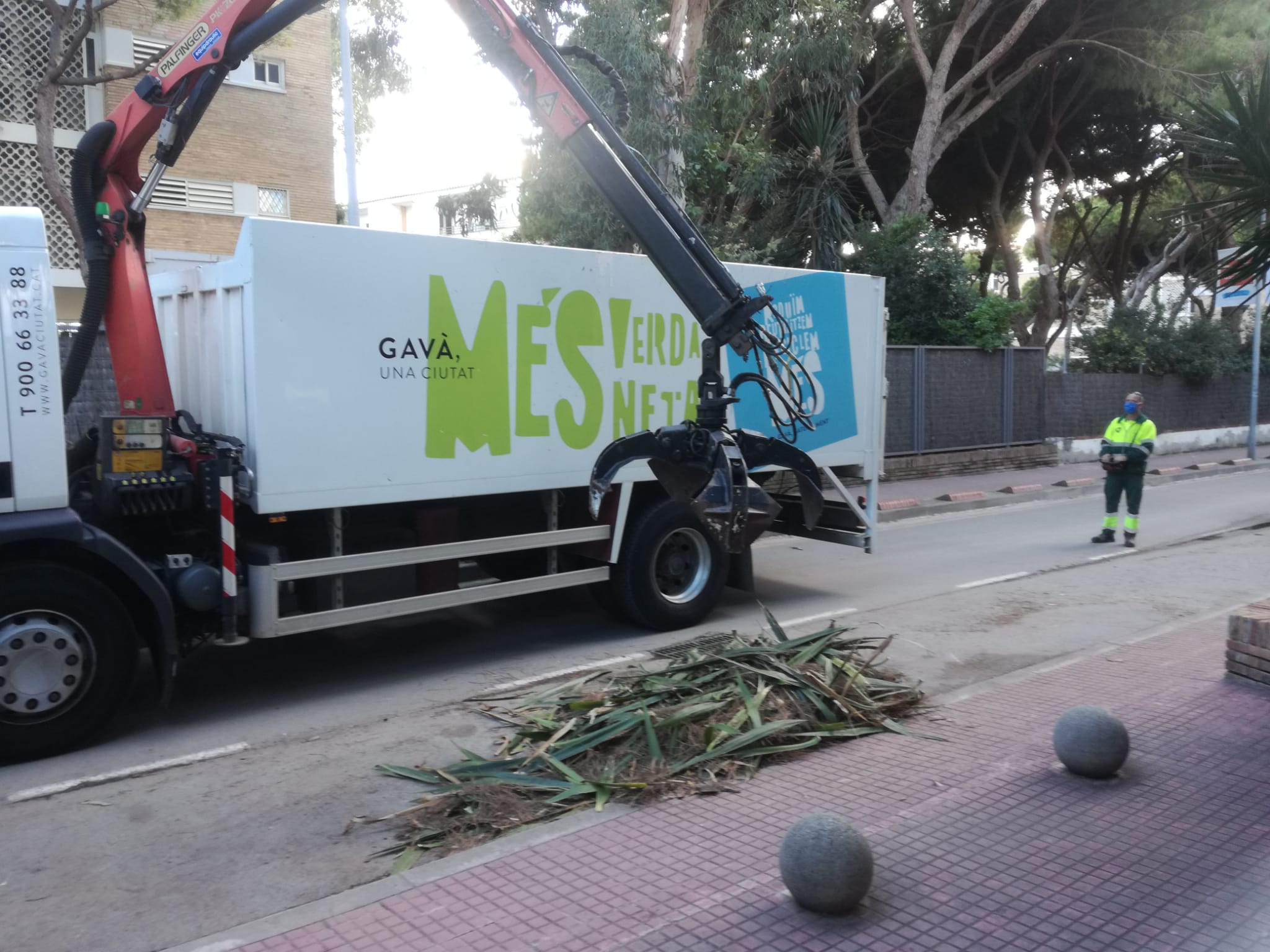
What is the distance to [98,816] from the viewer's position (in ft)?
16.8

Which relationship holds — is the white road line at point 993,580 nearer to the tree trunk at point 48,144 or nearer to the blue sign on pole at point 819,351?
the blue sign on pole at point 819,351

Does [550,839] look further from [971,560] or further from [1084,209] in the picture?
[1084,209]

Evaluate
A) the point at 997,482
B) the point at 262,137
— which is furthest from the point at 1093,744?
the point at 262,137

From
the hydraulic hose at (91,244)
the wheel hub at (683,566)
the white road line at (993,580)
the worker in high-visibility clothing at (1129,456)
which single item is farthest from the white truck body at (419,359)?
the worker in high-visibility clothing at (1129,456)

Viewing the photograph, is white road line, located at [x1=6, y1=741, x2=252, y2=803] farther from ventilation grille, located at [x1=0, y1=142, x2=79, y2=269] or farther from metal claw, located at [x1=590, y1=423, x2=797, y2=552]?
ventilation grille, located at [x1=0, y1=142, x2=79, y2=269]

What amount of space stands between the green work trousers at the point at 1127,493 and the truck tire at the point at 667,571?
628 centimetres

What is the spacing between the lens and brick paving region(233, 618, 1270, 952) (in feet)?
12.5

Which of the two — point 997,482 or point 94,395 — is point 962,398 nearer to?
point 997,482

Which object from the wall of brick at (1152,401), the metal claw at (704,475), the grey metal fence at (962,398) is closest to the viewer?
the metal claw at (704,475)

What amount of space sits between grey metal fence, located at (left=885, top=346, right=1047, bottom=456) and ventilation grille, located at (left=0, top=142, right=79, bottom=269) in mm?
14375

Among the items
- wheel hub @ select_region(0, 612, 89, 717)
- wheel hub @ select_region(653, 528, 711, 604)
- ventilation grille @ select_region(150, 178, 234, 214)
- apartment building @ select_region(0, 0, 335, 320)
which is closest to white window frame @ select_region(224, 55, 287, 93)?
apartment building @ select_region(0, 0, 335, 320)

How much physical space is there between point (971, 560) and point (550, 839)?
853cm

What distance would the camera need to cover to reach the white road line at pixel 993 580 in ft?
34.7

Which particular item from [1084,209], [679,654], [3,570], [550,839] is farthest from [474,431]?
[1084,209]
